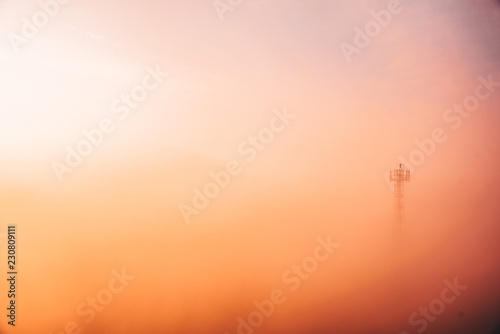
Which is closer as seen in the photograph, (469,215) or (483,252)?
(483,252)

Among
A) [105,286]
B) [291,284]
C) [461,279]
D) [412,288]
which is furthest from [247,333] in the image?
[461,279]

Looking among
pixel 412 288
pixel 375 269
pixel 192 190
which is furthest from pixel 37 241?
pixel 412 288

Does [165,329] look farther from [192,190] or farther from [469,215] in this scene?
[469,215]

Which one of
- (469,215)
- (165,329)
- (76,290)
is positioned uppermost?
(469,215)

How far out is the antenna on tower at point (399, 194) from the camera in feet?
11.7

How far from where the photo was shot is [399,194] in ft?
12.2

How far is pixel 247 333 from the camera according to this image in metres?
3.43

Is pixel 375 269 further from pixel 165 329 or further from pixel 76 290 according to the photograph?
pixel 76 290

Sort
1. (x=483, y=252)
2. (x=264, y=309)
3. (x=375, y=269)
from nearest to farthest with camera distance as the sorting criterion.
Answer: (x=483, y=252) < (x=264, y=309) < (x=375, y=269)

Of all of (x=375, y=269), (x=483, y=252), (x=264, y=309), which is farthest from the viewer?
(x=375, y=269)

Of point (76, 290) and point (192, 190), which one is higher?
point (192, 190)

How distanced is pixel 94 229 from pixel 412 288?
10.0 feet

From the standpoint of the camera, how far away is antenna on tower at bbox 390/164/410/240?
11.7ft

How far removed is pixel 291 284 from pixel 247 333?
2.06ft
